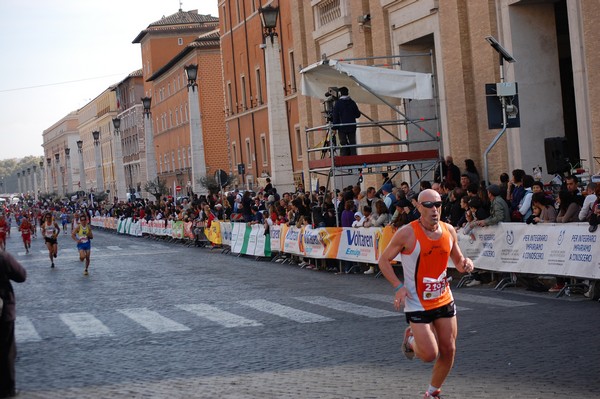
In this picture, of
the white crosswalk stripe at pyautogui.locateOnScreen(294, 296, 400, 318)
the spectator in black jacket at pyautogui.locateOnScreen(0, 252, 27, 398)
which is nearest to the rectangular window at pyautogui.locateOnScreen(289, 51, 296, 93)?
the white crosswalk stripe at pyautogui.locateOnScreen(294, 296, 400, 318)

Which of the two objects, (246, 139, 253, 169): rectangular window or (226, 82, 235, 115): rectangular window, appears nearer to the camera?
(246, 139, 253, 169): rectangular window

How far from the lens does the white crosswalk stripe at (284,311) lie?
16.2 meters

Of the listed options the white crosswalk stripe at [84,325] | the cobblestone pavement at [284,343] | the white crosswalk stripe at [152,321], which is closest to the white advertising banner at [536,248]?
the cobblestone pavement at [284,343]

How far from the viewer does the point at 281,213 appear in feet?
104

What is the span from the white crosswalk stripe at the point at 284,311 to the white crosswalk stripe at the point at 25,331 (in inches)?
142

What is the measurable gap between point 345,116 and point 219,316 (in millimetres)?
10225

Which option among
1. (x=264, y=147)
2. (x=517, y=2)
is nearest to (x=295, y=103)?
(x=264, y=147)

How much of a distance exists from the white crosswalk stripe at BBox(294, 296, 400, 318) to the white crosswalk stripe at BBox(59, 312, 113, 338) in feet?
11.9

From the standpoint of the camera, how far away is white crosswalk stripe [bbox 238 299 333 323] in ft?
53.1

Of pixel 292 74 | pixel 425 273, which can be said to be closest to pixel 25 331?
pixel 425 273

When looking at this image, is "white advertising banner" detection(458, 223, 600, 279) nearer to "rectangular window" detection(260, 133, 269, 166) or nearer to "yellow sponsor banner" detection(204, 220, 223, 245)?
"yellow sponsor banner" detection(204, 220, 223, 245)

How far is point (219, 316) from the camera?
683 inches

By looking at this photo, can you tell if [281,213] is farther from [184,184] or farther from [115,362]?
[184,184]

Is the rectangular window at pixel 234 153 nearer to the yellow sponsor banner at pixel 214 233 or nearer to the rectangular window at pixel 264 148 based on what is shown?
the rectangular window at pixel 264 148
